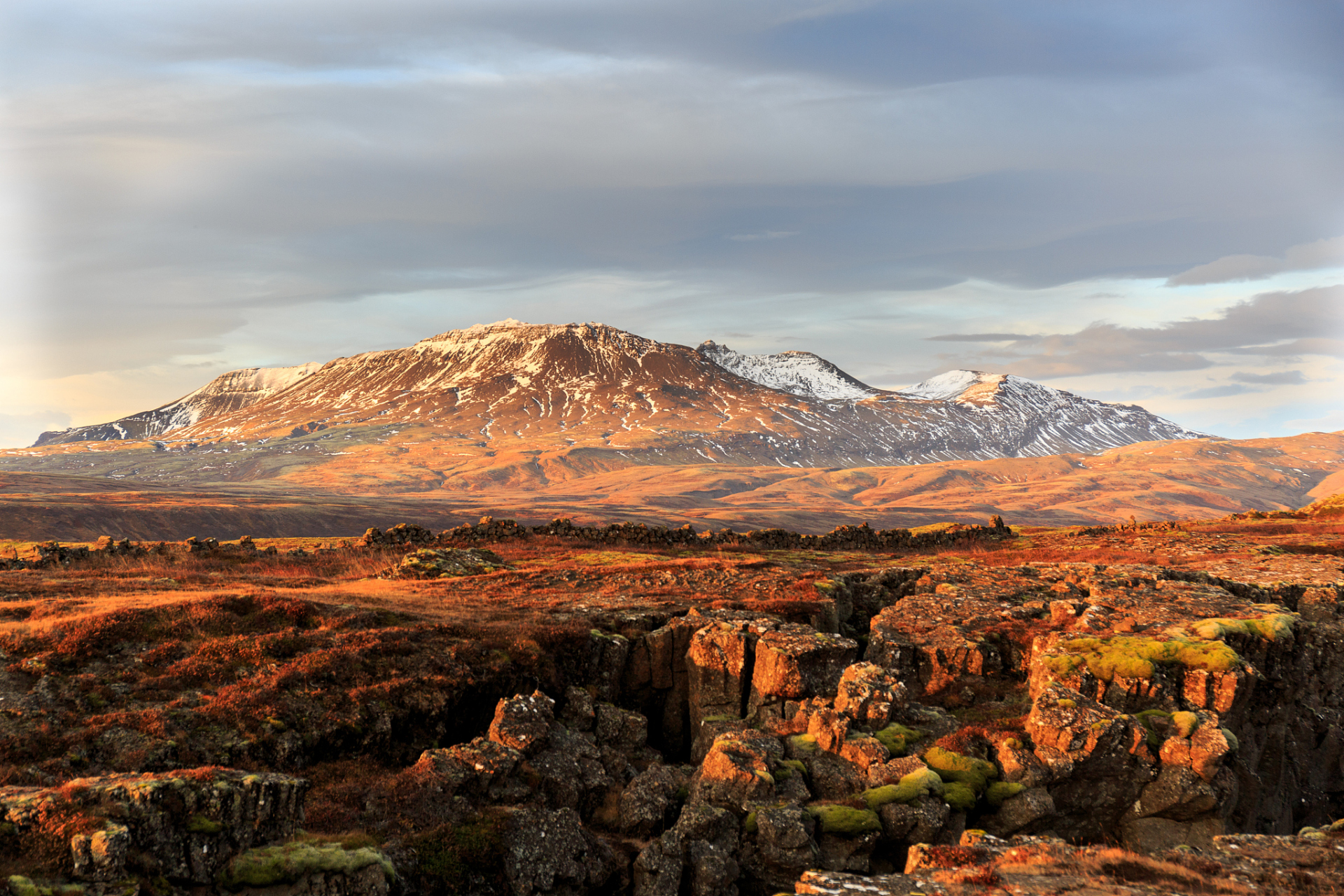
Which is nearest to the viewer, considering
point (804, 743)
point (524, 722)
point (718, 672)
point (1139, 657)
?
point (524, 722)

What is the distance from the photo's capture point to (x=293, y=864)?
16312mm

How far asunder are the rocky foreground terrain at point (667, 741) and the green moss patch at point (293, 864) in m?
0.05

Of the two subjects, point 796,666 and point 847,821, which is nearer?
point 847,821

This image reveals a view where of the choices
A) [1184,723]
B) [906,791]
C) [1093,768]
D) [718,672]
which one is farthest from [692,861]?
[1184,723]

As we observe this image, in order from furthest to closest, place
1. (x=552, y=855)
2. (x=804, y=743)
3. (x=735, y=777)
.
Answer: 1. (x=804, y=743)
2. (x=735, y=777)
3. (x=552, y=855)

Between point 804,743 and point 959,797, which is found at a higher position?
point 804,743

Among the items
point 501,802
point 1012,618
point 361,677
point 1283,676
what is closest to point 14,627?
point 361,677

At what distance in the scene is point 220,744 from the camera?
866 inches

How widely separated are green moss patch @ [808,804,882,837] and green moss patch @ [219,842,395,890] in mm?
11305

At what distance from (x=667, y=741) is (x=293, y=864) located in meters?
17.9

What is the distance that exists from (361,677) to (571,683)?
7981 mm

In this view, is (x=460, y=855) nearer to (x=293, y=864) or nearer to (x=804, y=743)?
(x=293, y=864)

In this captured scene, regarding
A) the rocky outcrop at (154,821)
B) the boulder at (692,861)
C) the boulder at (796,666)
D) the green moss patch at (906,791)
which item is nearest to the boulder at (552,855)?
the boulder at (692,861)

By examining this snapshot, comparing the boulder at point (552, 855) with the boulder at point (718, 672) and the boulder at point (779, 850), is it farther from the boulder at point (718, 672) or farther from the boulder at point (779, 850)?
the boulder at point (718, 672)
